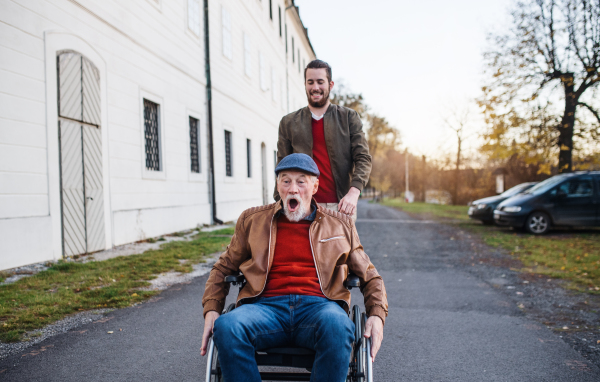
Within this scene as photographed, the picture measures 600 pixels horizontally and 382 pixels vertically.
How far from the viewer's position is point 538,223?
12.9 metres

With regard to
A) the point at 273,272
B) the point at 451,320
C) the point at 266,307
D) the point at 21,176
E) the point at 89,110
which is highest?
the point at 89,110

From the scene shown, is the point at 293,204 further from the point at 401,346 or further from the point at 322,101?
the point at 401,346

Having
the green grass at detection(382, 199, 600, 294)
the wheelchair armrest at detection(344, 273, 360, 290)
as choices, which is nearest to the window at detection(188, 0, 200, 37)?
the green grass at detection(382, 199, 600, 294)

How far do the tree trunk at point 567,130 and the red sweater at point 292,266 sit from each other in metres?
17.2

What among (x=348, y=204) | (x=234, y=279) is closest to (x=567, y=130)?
(x=348, y=204)

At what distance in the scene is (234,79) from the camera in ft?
58.1

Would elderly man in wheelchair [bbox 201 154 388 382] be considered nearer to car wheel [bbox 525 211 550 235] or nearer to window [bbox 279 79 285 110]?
car wheel [bbox 525 211 550 235]

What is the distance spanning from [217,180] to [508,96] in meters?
11.3

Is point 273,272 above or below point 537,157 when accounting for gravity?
below

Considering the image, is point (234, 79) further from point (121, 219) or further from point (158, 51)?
point (121, 219)

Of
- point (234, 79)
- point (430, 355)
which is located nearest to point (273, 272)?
point (430, 355)

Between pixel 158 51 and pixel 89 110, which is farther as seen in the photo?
pixel 158 51

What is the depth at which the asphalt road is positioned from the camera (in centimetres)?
335

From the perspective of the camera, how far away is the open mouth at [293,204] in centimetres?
276
